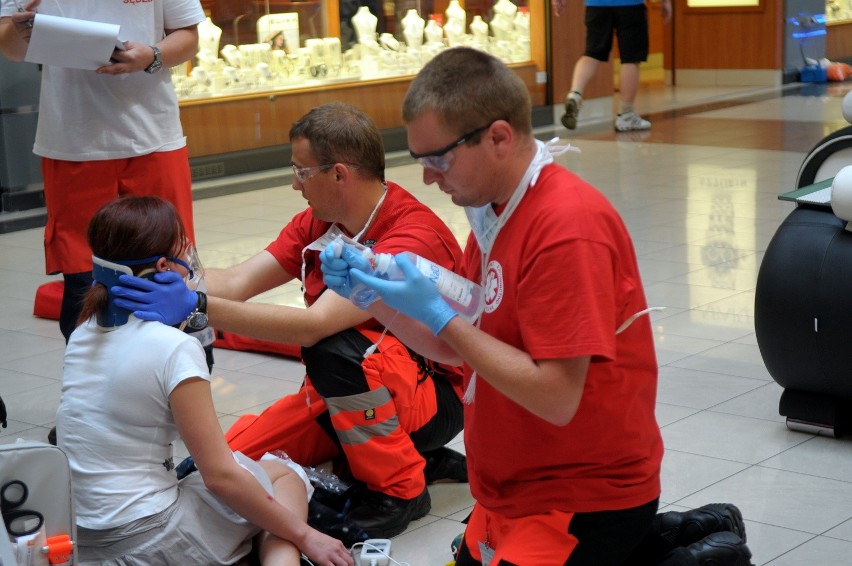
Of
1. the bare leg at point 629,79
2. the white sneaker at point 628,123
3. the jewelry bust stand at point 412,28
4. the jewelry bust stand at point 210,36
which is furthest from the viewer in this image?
the white sneaker at point 628,123

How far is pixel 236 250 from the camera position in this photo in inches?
245

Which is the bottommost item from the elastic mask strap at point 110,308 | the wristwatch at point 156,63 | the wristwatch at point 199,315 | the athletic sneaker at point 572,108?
the athletic sneaker at point 572,108

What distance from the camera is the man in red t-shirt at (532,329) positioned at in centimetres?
176

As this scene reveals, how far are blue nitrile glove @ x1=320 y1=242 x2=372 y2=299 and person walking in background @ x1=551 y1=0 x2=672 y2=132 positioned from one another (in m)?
8.13

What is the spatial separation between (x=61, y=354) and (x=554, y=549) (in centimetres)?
305

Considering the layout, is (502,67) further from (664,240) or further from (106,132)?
(664,240)

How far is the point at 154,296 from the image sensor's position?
7.77ft

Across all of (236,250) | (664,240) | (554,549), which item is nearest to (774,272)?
(554,549)

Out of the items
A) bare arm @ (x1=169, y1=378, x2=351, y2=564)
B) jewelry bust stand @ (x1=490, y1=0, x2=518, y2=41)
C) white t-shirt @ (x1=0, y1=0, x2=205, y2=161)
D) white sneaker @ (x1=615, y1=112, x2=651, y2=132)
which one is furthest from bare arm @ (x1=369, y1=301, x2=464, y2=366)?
jewelry bust stand @ (x1=490, y1=0, x2=518, y2=41)

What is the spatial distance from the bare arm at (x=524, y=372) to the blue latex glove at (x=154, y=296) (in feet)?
2.63

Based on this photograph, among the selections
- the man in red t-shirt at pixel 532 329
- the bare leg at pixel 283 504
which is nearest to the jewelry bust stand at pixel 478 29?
the bare leg at pixel 283 504

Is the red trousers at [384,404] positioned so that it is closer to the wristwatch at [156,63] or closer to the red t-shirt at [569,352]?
the red t-shirt at [569,352]

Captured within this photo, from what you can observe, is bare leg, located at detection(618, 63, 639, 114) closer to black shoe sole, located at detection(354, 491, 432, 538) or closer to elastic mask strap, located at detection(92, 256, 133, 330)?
black shoe sole, located at detection(354, 491, 432, 538)

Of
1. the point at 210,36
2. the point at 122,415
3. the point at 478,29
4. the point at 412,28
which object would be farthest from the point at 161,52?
the point at 478,29
